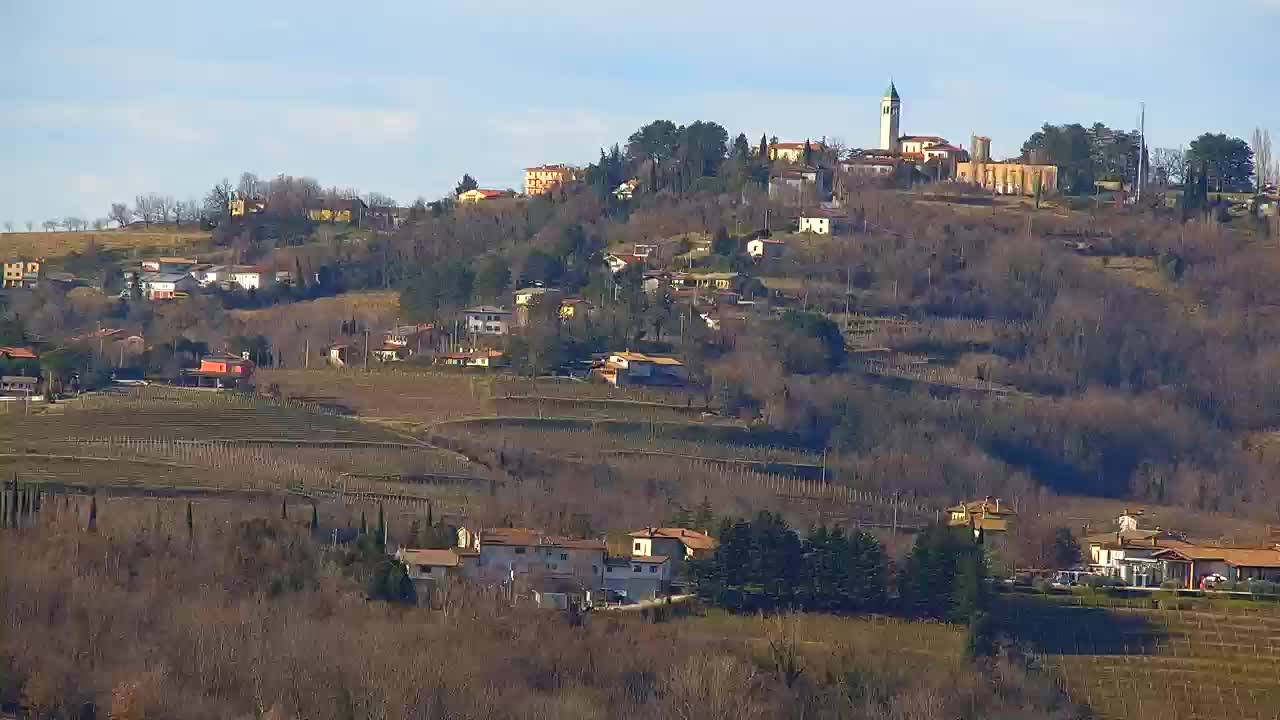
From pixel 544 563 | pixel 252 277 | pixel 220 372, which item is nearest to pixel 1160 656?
pixel 544 563

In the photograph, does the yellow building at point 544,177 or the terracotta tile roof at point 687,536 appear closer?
the terracotta tile roof at point 687,536

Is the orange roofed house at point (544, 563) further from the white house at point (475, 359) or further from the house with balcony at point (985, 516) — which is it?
the white house at point (475, 359)

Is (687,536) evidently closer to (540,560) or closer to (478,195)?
(540,560)

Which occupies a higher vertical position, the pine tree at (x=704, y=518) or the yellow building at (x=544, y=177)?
the yellow building at (x=544, y=177)

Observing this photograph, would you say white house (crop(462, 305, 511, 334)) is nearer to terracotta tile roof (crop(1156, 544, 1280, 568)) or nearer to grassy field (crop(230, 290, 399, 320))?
grassy field (crop(230, 290, 399, 320))

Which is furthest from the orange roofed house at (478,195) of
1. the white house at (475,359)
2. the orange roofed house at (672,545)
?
the orange roofed house at (672,545)

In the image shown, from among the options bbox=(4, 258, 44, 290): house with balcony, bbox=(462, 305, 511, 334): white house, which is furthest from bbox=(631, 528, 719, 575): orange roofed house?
bbox=(4, 258, 44, 290): house with balcony
